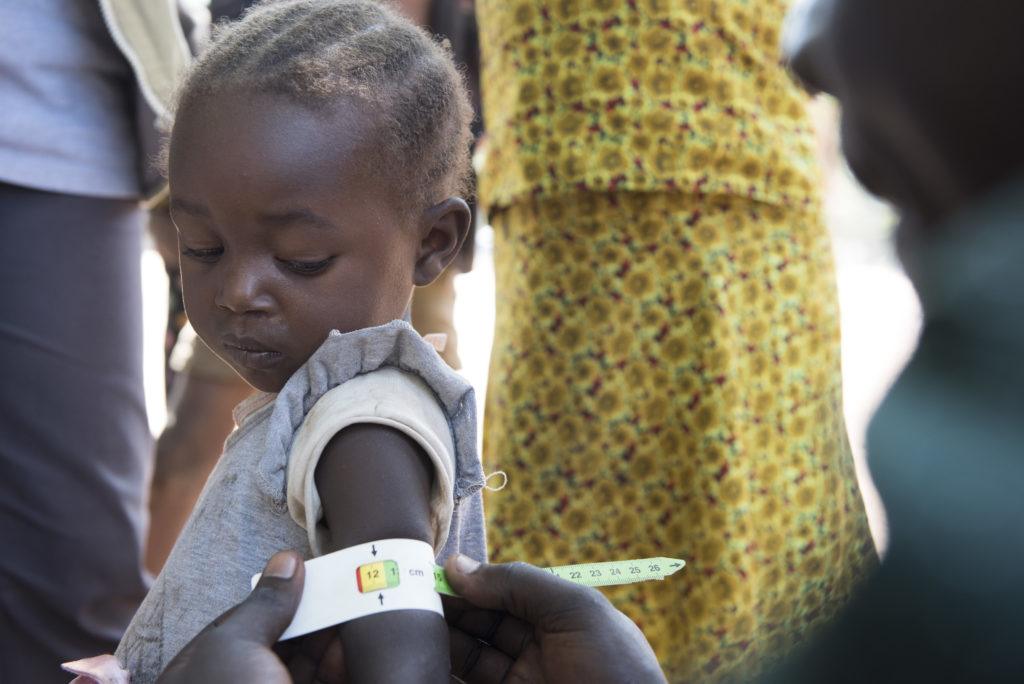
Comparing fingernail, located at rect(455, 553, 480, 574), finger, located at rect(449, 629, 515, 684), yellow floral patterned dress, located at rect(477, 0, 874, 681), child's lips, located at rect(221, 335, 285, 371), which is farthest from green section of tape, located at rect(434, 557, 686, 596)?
yellow floral patterned dress, located at rect(477, 0, 874, 681)

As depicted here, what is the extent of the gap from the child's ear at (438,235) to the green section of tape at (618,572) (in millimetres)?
455

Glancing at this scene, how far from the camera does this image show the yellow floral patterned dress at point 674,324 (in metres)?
2.53

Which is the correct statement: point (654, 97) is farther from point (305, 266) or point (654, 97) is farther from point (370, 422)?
point (370, 422)

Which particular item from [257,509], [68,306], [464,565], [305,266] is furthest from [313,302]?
[68,306]

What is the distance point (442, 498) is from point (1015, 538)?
0.63 m

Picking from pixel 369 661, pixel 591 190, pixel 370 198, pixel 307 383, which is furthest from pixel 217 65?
pixel 591 190

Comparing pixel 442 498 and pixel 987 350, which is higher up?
pixel 987 350

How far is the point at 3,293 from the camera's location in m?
2.22

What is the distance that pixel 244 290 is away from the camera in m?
1.38

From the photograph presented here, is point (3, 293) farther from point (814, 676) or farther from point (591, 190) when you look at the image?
point (814, 676)

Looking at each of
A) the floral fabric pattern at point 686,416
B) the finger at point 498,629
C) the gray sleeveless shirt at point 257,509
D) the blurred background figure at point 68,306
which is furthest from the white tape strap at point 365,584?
the floral fabric pattern at point 686,416

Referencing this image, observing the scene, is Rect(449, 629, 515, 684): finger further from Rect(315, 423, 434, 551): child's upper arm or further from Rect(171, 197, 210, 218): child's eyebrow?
Rect(171, 197, 210, 218): child's eyebrow

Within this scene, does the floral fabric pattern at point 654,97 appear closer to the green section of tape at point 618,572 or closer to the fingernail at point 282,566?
the green section of tape at point 618,572

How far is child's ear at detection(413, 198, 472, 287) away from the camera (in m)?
1.59
